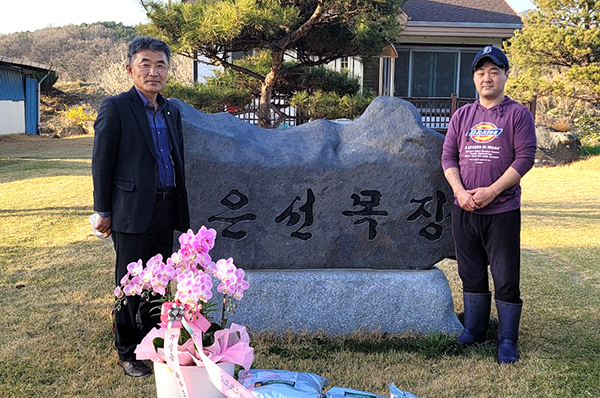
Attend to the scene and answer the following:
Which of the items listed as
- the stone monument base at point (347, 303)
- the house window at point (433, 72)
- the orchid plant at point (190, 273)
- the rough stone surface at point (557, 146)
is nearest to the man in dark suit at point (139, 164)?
the stone monument base at point (347, 303)

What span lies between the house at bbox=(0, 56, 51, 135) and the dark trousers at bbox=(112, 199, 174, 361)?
16.9 m

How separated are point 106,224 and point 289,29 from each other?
5650 millimetres

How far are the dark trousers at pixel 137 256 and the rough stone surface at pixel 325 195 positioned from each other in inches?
20.5

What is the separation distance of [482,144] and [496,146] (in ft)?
0.24

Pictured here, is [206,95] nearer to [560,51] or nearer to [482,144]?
[482,144]

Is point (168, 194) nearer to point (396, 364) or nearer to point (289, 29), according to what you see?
point (396, 364)

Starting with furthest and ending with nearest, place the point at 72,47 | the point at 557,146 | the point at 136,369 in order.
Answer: the point at 72,47
the point at 557,146
the point at 136,369

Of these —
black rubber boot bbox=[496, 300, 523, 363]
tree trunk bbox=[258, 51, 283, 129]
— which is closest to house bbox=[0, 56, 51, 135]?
tree trunk bbox=[258, 51, 283, 129]

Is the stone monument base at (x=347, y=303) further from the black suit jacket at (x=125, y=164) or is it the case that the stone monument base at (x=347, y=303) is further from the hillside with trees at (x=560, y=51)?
the hillside with trees at (x=560, y=51)

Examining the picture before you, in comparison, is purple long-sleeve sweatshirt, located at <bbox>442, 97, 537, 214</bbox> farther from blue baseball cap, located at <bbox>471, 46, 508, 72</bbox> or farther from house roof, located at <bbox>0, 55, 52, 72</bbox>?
Result: house roof, located at <bbox>0, 55, 52, 72</bbox>

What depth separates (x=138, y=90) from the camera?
2.98m

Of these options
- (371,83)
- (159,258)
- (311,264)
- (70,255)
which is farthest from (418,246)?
(371,83)

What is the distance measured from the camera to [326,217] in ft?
12.0

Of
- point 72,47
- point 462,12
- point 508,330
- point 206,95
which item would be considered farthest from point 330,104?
point 72,47
